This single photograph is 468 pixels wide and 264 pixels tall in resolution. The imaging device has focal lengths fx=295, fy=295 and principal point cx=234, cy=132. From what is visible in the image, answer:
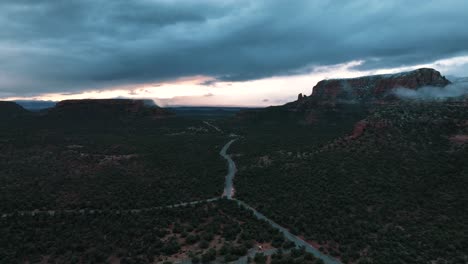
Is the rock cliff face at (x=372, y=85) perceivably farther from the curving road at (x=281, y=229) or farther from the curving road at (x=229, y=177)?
the curving road at (x=281, y=229)

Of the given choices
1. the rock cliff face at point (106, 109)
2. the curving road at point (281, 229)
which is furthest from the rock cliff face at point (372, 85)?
the curving road at point (281, 229)

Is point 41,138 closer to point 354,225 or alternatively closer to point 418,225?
point 354,225

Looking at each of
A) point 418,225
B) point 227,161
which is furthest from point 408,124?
point 227,161

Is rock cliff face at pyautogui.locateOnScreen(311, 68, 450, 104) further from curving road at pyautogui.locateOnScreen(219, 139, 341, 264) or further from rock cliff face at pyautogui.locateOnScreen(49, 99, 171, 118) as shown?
curving road at pyautogui.locateOnScreen(219, 139, 341, 264)

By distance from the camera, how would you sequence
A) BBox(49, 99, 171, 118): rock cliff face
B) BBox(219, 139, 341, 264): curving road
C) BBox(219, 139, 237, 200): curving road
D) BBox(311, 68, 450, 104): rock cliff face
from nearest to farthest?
BBox(219, 139, 341, 264): curving road, BBox(219, 139, 237, 200): curving road, BBox(311, 68, 450, 104): rock cliff face, BBox(49, 99, 171, 118): rock cliff face

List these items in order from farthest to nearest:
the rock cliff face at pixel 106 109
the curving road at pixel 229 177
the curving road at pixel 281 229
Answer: the rock cliff face at pixel 106 109
the curving road at pixel 229 177
the curving road at pixel 281 229

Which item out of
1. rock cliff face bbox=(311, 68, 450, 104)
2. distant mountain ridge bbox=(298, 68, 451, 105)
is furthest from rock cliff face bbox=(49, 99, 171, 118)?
rock cliff face bbox=(311, 68, 450, 104)
